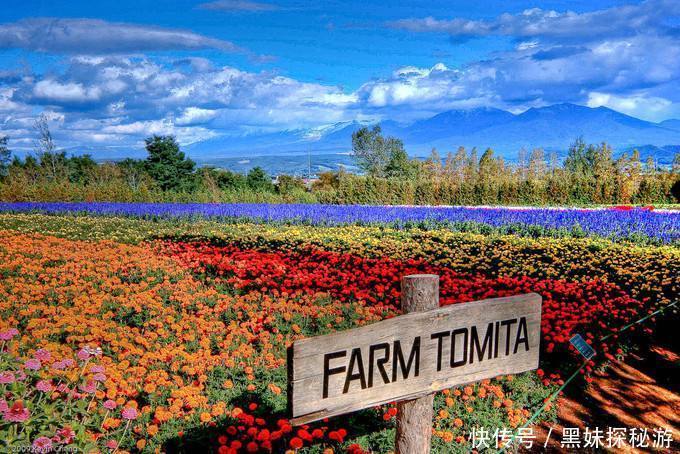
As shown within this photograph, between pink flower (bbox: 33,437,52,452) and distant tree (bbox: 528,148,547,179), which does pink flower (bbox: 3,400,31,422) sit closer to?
pink flower (bbox: 33,437,52,452)

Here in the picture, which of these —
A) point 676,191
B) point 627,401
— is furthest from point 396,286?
point 676,191

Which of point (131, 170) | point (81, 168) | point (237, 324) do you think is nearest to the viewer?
point (237, 324)

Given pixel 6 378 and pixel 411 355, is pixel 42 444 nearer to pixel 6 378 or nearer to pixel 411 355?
pixel 6 378

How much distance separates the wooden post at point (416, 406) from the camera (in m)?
2.05

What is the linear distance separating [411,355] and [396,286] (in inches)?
205

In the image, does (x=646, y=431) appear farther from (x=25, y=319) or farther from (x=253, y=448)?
(x=25, y=319)

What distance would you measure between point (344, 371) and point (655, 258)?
9.37 metres

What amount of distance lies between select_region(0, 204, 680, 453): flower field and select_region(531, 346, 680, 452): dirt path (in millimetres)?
200

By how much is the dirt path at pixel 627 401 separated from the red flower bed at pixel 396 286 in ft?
1.09

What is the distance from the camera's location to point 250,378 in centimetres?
395

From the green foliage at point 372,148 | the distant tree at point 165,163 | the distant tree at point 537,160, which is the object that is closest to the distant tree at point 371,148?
the green foliage at point 372,148

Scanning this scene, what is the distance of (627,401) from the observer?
457cm

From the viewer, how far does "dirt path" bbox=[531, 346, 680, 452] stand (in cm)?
416

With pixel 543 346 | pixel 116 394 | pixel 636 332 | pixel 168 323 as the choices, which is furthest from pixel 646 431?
pixel 168 323
